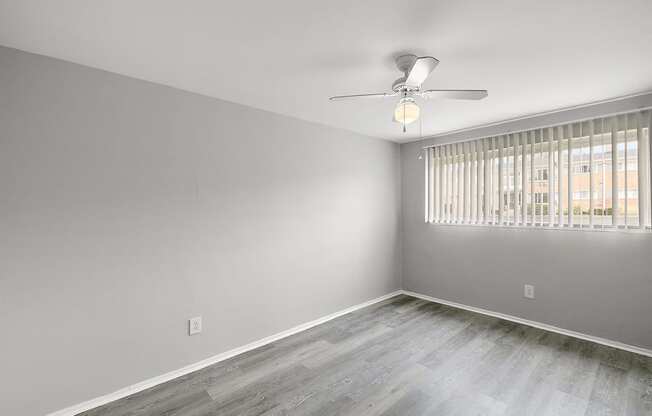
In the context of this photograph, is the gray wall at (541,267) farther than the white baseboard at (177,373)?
Yes

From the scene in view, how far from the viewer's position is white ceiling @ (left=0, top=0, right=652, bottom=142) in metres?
1.50

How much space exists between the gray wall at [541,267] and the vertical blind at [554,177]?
120mm

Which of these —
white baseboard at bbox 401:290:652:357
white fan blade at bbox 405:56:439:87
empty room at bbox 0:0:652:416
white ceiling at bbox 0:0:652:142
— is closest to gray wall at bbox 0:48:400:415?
empty room at bbox 0:0:652:416

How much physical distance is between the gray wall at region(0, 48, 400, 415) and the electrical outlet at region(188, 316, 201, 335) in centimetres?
6

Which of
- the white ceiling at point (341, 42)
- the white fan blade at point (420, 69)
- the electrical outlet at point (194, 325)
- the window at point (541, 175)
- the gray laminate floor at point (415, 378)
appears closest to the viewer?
the white ceiling at point (341, 42)

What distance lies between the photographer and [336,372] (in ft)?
8.05

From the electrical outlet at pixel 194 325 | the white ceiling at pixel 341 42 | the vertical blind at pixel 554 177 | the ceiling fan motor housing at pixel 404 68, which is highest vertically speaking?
the white ceiling at pixel 341 42

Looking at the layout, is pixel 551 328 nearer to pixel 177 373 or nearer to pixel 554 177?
pixel 554 177

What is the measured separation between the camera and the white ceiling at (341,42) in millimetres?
1499

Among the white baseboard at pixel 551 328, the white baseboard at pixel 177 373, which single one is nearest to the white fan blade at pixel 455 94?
the white baseboard at pixel 177 373

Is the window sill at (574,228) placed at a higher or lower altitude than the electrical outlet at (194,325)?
higher

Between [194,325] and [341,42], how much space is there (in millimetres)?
2351

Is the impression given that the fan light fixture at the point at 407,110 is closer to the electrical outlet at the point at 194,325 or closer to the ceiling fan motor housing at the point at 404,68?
the ceiling fan motor housing at the point at 404,68

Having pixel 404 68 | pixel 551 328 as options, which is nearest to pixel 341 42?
pixel 404 68
